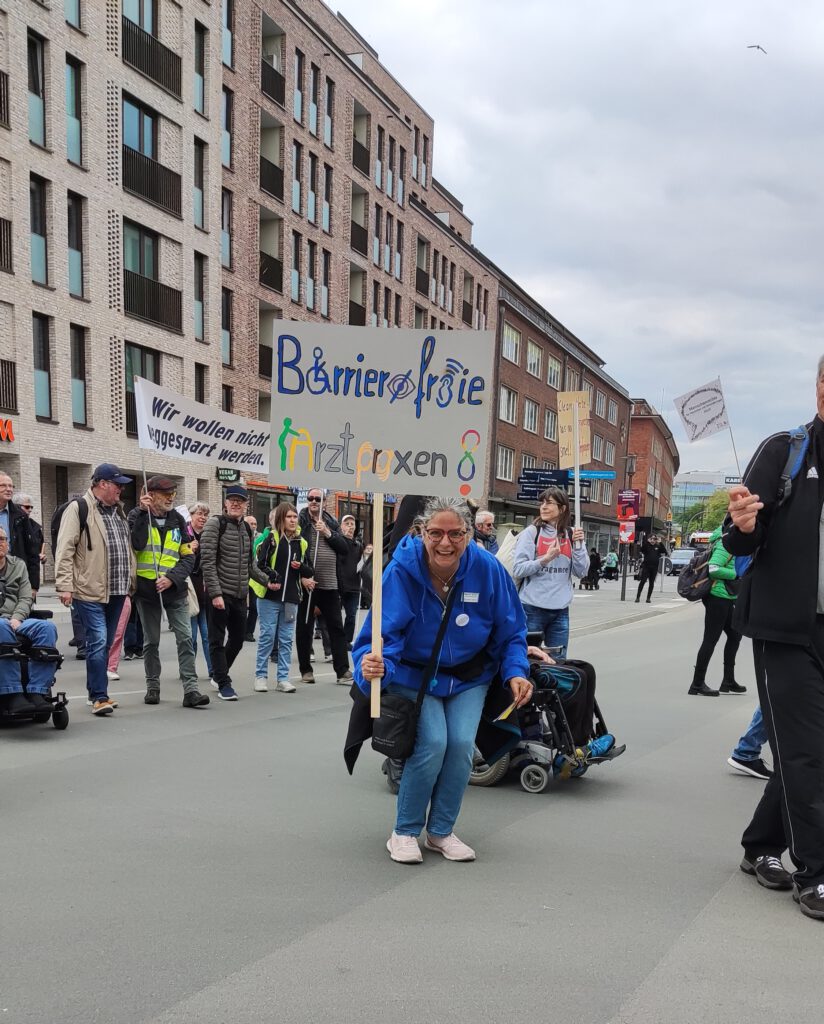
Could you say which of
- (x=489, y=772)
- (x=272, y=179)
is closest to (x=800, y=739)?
(x=489, y=772)

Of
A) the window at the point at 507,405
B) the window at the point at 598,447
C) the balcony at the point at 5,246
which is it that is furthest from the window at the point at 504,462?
the balcony at the point at 5,246

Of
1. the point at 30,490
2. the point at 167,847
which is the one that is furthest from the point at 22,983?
the point at 30,490

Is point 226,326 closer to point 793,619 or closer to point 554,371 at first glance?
point 793,619

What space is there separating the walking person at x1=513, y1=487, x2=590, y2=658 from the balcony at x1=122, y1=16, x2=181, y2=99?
23680 millimetres

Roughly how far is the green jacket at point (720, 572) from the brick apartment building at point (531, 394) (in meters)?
38.6

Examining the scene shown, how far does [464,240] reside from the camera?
171 feet

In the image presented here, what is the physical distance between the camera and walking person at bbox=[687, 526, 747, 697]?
29.3 feet

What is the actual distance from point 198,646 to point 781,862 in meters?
9.21

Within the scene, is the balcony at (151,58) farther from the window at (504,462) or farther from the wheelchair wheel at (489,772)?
the window at (504,462)

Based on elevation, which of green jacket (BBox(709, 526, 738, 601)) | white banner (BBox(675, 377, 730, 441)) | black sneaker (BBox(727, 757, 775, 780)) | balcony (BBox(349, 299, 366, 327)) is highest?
balcony (BBox(349, 299, 366, 327))

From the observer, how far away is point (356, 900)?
3.90 meters

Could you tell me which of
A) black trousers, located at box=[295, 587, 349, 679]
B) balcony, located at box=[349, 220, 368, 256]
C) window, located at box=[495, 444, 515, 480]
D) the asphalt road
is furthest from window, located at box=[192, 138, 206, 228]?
the asphalt road

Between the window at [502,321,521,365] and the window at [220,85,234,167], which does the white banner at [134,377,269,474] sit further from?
the window at [502,321,521,365]

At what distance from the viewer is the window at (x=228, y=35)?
1203 inches
